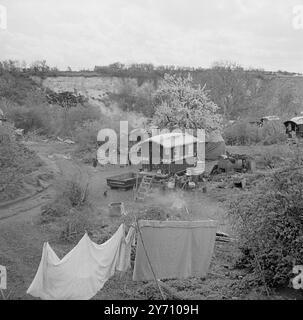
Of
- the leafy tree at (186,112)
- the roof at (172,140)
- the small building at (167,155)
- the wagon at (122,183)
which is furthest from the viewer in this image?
the leafy tree at (186,112)

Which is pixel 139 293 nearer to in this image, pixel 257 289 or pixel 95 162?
pixel 257 289

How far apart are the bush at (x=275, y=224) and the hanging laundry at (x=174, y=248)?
3.02 feet

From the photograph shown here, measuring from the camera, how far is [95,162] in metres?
27.2

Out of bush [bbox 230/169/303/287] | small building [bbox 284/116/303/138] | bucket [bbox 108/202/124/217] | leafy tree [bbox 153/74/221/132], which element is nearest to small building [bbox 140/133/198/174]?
bucket [bbox 108/202/124/217]

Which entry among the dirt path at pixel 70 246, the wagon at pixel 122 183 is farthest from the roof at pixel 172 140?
the dirt path at pixel 70 246

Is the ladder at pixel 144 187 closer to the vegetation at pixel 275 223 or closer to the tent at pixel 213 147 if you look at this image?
the tent at pixel 213 147

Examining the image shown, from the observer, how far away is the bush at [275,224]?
953cm

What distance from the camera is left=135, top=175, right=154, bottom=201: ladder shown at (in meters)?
19.8

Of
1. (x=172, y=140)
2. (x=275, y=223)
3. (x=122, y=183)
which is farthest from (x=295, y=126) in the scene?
(x=275, y=223)

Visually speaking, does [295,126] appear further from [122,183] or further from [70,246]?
[70,246]

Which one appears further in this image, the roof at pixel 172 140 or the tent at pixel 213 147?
the tent at pixel 213 147

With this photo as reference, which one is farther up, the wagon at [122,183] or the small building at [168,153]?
the small building at [168,153]

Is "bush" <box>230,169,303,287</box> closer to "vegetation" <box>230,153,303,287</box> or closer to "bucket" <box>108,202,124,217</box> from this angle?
"vegetation" <box>230,153,303,287</box>

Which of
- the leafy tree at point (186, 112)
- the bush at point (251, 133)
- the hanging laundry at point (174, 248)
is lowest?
the hanging laundry at point (174, 248)
